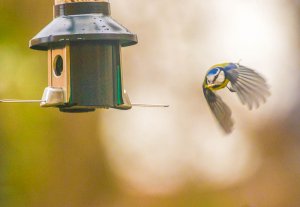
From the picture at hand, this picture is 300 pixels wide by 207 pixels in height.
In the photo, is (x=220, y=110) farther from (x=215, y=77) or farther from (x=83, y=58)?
(x=83, y=58)

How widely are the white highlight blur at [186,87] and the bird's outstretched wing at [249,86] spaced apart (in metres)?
2.36

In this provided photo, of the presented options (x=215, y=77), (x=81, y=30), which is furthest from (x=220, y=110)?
(x=81, y=30)

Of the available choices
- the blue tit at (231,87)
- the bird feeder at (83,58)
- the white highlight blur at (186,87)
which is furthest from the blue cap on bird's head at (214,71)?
the white highlight blur at (186,87)

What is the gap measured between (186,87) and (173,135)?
1.77ft

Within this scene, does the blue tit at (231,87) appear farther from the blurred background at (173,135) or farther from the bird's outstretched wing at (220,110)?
the blurred background at (173,135)

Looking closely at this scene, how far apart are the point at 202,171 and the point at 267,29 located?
47.5 inches

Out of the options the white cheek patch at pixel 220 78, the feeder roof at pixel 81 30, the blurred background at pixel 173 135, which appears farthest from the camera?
the blurred background at pixel 173 135

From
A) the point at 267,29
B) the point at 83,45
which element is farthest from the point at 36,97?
the point at 83,45

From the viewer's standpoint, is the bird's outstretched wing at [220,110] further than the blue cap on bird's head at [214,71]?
No

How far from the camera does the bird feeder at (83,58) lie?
342 cm

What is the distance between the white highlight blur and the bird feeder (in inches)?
112

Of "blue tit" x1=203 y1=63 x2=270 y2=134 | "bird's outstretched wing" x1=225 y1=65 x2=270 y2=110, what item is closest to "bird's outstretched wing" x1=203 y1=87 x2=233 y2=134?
"blue tit" x1=203 y1=63 x2=270 y2=134

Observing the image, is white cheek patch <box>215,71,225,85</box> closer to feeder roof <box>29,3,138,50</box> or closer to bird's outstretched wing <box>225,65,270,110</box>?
bird's outstretched wing <box>225,65,270,110</box>

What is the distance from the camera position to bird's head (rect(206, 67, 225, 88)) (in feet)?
13.4
